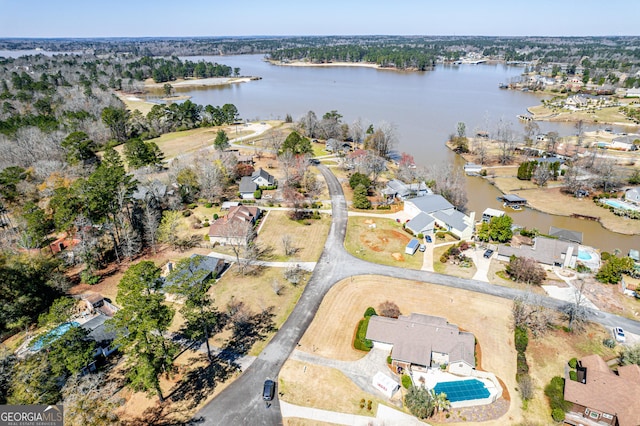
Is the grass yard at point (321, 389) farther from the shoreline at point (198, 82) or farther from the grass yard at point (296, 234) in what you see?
the shoreline at point (198, 82)

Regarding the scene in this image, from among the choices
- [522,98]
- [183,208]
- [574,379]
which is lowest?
[574,379]

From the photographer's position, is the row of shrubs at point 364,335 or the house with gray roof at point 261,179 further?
the house with gray roof at point 261,179

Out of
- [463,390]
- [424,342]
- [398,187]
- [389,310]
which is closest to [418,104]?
[398,187]

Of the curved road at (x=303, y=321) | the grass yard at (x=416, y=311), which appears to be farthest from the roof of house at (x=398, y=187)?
the grass yard at (x=416, y=311)

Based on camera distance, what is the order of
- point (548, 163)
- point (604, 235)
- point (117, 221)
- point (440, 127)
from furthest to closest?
point (440, 127)
point (548, 163)
point (604, 235)
point (117, 221)

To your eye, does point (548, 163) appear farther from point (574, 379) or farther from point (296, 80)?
point (296, 80)

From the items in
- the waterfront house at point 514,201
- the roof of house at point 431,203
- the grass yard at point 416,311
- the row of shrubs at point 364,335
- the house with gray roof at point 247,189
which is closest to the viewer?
the grass yard at point 416,311

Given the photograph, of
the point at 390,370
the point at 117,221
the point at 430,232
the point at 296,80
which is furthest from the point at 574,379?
the point at 296,80

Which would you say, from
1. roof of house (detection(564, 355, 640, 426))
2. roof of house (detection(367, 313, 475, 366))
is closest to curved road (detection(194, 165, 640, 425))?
roof of house (detection(367, 313, 475, 366))
